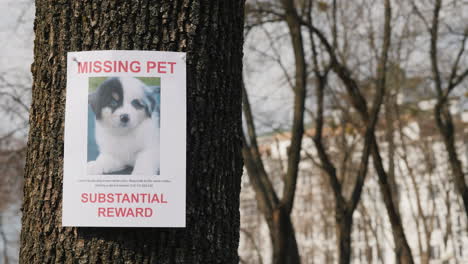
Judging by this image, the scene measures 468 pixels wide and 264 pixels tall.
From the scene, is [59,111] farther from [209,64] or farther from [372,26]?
[372,26]

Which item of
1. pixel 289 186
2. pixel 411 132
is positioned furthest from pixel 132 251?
pixel 411 132

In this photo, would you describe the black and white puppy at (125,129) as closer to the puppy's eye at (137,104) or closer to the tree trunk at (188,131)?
the puppy's eye at (137,104)

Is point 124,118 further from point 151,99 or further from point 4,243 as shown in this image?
point 4,243

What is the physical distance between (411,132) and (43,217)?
25.8 metres

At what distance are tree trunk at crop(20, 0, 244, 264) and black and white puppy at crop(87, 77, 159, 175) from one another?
11 cm

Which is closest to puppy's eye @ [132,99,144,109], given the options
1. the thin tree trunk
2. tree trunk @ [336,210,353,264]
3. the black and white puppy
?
the black and white puppy

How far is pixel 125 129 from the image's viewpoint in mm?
2150

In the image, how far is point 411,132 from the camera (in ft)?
88.8

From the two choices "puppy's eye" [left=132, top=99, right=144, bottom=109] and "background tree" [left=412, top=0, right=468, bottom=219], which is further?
"background tree" [left=412, top=0, right=468, bottom=219]

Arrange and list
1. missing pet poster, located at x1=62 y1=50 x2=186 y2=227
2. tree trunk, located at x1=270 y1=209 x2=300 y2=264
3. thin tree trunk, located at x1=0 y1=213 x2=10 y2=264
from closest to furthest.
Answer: missing pet poster, located at x1=62 y1=50 x2=186 y2=227 < tree trunk, located at x1=270 y1=209 x2=300 y2=264 < thin tree trunk, located at x1=0 y1=213 x2=10 y2=264

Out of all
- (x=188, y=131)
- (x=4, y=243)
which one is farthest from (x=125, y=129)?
(x=4, y=243)

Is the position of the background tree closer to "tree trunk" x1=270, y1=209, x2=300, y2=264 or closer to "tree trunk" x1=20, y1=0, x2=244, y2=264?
"tree trunk" x1=270, y1=209, x2=300, y2=264

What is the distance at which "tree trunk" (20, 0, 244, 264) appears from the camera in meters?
2.17

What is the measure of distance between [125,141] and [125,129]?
0.03m
